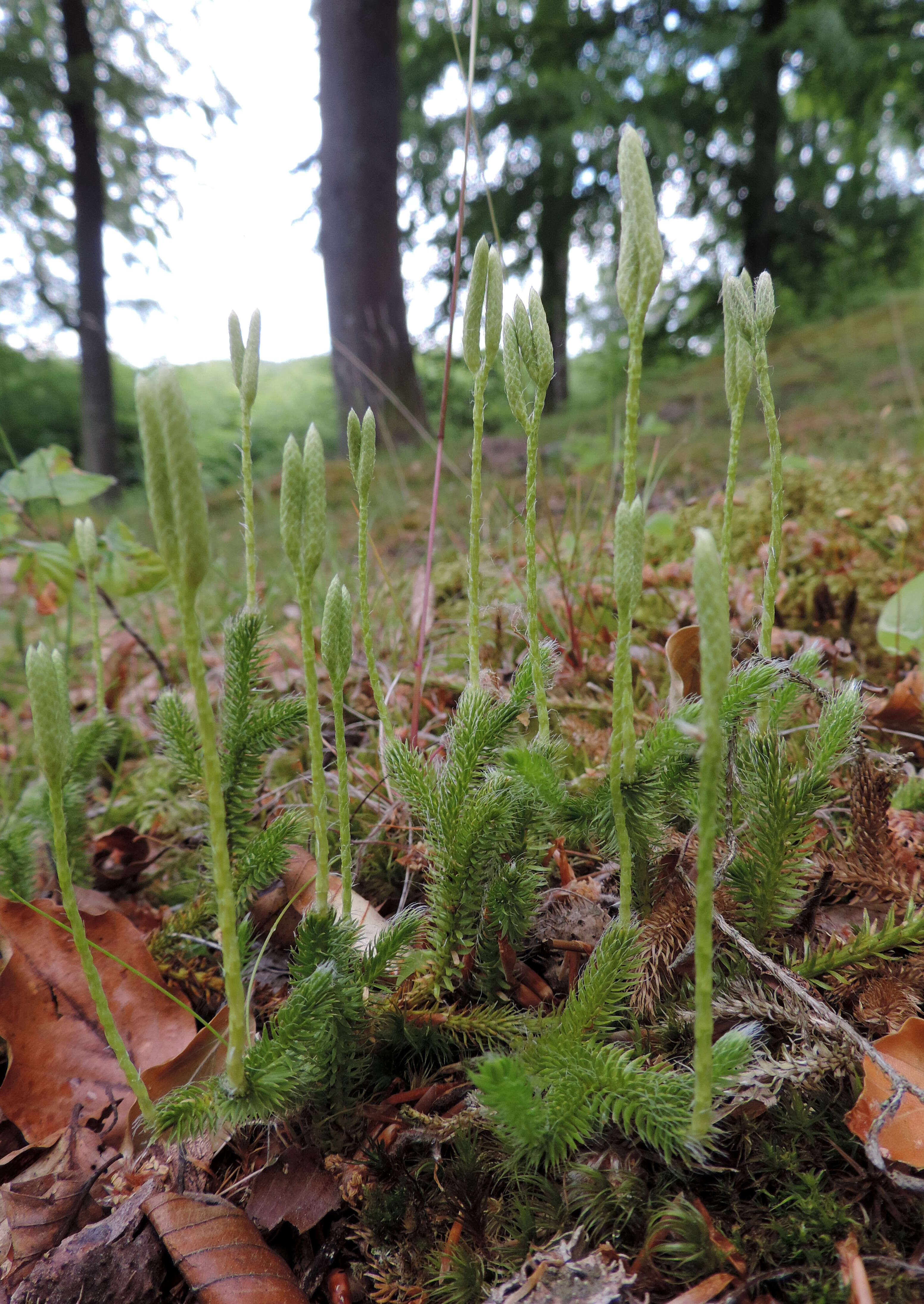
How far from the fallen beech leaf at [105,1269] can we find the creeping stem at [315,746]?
33cm

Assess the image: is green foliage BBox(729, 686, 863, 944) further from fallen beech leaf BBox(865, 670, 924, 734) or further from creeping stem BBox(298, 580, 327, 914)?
fallen beech leaf BBox(865, 670, 924, 734)

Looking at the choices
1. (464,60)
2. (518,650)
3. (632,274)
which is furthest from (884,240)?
(632,274)

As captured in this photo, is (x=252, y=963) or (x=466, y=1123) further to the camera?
(x=252, y=963)

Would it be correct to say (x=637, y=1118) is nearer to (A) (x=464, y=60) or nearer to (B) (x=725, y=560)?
(B) (x=725, y=560)

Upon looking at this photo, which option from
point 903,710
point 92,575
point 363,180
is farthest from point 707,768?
point 363,180

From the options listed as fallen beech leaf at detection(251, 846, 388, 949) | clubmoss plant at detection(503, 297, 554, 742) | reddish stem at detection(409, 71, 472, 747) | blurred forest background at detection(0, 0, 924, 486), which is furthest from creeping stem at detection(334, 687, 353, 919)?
blurred forest background at detection(0, 0, 924, 486)

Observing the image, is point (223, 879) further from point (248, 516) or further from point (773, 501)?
point (773, 501)

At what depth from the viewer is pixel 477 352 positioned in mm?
978

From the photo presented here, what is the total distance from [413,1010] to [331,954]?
0.45 ft

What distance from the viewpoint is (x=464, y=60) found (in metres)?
9.87

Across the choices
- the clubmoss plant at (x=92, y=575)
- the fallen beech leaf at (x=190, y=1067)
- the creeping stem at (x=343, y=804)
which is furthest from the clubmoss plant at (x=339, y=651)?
the clubmoss plant at (x=92, y=575)

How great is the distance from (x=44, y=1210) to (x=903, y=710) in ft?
4.49

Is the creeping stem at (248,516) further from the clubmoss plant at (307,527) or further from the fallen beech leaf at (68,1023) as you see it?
the fallen beech leaf at (68,1023)

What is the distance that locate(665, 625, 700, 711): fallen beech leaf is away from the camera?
0.97 meters
